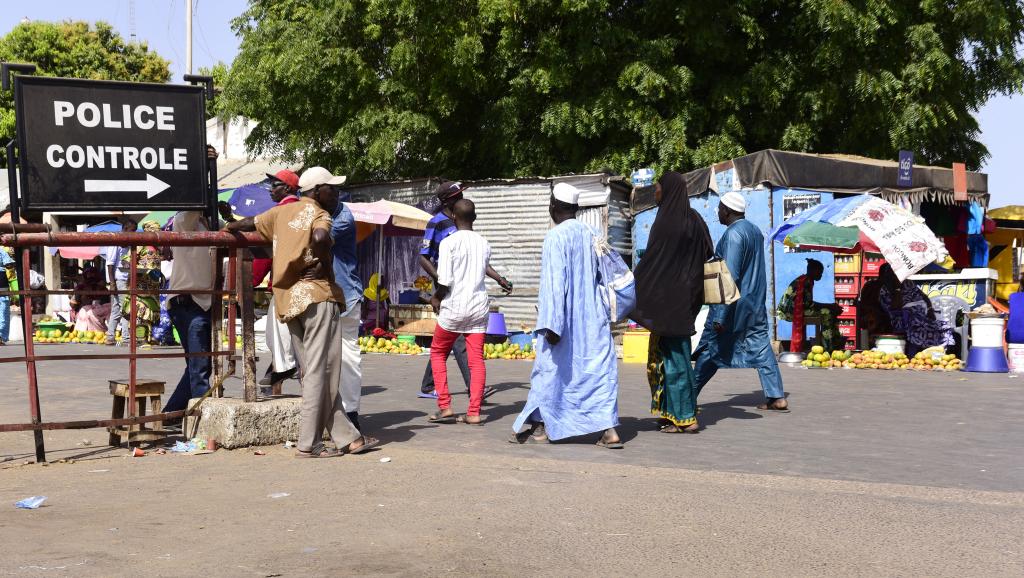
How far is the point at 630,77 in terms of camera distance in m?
19.6

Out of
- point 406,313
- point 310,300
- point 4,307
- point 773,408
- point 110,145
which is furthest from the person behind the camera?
point 406,313

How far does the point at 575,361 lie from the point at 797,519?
2.60 m

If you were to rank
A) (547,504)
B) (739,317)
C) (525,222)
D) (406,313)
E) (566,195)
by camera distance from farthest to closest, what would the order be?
(406,313) → (525,222) → (739,317) → (566,195) → (547,504)

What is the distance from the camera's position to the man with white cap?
9.28 meters

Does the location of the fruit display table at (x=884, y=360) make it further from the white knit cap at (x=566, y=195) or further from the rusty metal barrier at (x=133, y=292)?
the rusty metal barrier at (x=133, y=292)

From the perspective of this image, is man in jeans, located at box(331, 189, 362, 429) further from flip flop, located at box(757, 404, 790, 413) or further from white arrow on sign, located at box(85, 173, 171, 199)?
flip flop, located at box(757, 404, 790, 413)

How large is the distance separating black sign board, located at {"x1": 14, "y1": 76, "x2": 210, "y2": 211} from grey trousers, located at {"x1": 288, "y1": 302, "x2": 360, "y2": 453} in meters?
1.13

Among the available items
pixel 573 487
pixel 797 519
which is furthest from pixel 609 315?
pixel 797 519

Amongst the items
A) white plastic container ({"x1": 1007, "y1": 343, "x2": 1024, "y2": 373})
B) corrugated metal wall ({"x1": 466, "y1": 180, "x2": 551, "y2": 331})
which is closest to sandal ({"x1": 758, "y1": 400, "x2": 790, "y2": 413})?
white plastic container ({"x1": 1007, "y1": 343, "x2": 1024, "y2": 373})

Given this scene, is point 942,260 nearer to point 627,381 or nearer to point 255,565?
point 627,381

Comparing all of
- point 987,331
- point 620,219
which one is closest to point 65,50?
point 620,219

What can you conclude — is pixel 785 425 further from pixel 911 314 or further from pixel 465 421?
pixel 911 314

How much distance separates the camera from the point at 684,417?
8.28 meters

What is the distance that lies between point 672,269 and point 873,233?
705 centimetres
